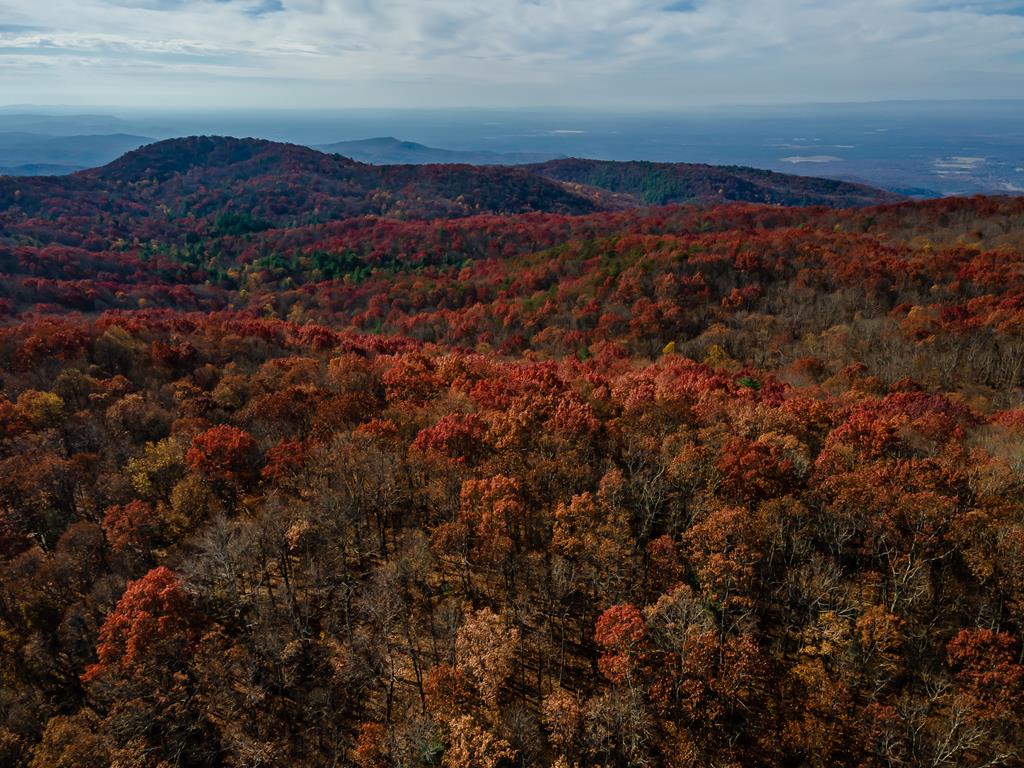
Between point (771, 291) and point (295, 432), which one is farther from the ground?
point (771, 291)

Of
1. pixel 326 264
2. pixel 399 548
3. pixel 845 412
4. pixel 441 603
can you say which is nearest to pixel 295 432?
pixel 399 548

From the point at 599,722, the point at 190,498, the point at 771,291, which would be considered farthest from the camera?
the point at 771,291

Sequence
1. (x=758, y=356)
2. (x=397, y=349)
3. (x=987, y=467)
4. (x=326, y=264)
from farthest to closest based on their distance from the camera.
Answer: (x=326, y=264) → (x=397, y=349) → (x=758, y=356) → (x=987, y=467)

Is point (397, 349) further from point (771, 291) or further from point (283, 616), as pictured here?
point (771, 291)

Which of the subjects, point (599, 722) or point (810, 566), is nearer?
point (599, 722)

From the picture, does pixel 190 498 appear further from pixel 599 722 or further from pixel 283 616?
pixel 599 722

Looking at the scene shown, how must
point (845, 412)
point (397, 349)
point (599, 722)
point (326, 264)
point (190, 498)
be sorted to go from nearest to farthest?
point (599, 722)
point (190, 498)
point (845, 412)
point (397, 349)
point (326, 264)

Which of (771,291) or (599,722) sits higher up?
(771,291)

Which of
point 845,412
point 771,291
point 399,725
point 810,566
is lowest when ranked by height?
point 399,725

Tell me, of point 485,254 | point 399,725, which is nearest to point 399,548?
point 399,725
